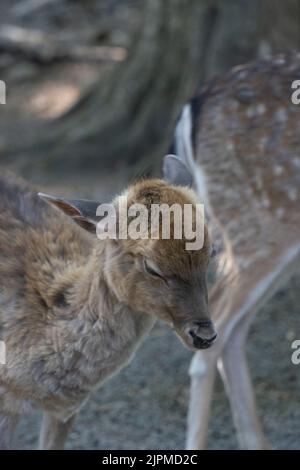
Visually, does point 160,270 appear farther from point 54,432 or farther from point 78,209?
point 54,432

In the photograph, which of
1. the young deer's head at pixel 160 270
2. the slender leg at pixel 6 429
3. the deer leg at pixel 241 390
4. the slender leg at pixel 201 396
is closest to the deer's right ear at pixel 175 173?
the young deer's head at pixel 160 270

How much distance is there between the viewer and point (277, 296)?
8102 mm

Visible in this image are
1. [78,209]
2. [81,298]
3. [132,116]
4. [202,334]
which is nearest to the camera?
[202,334]

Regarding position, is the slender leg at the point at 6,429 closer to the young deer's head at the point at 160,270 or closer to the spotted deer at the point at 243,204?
the young deer's head at the point at 160,270

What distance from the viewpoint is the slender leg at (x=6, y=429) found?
488cm

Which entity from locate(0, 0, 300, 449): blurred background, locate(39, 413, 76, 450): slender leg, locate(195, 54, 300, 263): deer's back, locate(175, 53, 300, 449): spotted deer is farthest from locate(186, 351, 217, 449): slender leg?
locate(39, 413, 76, 450): slender leg

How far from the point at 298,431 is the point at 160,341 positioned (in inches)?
53.2

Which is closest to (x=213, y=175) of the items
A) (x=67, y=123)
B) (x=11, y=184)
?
(x=11, y=184)

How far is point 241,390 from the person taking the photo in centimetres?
628

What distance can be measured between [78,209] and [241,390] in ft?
6.86

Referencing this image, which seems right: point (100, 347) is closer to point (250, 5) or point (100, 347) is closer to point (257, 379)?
point (257, 379)

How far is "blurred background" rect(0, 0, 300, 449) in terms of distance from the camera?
673 cm

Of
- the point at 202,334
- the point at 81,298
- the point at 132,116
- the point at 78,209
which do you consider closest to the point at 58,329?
the point at 81,298

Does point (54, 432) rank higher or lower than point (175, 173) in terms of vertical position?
lower
